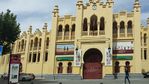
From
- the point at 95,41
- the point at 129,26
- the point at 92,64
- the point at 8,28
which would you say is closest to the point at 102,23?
the point at 95,41

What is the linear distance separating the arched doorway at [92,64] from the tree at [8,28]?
13.5 meters

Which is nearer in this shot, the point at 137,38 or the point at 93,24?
the point at 137,38

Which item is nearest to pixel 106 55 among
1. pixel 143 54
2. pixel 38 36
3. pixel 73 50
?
pixel 73 50

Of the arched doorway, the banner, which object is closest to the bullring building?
the arched doorway

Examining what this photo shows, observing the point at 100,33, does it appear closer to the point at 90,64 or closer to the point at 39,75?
the point at 90,64

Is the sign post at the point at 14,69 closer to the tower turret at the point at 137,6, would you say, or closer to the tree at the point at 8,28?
the tree at the point at 8,28

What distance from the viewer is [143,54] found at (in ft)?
183

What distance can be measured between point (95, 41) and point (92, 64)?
3.59m

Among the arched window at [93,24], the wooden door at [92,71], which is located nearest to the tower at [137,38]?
the wooden door at [92,71]

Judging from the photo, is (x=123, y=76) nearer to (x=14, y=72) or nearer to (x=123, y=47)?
(x=123, y=47)

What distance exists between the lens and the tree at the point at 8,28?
120 ft

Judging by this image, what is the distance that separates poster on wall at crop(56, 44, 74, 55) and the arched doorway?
A: 2.77 meters

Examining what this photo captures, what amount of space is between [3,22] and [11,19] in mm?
1344

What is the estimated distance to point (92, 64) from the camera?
47.0 meters
